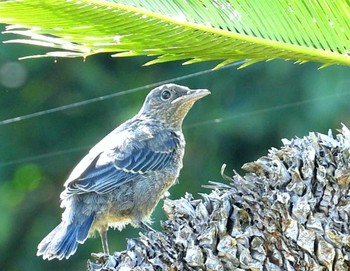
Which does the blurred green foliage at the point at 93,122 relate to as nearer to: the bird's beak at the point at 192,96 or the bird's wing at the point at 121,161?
the bird's beak at the point at 192,96

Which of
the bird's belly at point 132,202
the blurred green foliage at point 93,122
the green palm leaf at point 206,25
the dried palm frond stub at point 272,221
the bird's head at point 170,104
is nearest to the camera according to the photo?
the dried palm frond stub at point 272,221

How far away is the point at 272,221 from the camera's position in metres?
2.83

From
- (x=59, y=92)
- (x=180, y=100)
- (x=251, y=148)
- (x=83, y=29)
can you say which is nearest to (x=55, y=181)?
(x=59, y=92)

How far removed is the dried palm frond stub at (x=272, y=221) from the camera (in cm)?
278

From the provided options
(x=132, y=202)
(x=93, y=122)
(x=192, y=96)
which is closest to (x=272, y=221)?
(x=132, y=202)

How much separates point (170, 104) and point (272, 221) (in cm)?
244

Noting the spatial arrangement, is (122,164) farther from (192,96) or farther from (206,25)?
(206,25)

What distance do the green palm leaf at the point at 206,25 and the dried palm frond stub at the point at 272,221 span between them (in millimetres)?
240

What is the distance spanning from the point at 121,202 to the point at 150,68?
13.8 ft

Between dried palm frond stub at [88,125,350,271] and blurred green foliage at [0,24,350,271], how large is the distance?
5086 mm

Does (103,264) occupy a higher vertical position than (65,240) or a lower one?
higher

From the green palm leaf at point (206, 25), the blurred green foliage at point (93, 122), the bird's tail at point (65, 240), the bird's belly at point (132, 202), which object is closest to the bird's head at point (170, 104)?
the bird's belly at point (132, 202)

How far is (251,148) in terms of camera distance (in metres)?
8.45

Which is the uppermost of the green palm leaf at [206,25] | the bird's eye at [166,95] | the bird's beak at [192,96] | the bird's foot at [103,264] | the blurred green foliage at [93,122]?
the green palm leaf at [206,25]
